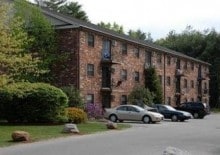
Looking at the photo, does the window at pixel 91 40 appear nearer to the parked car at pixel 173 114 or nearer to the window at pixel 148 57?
A: the parked car at pixel 173 114

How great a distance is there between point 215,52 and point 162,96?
31617 millimetres

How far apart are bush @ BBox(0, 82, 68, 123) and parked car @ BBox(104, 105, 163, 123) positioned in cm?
783

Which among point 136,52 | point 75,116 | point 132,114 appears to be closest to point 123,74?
point 136,52

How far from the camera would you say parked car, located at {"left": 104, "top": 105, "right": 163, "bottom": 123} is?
40562 millimetres

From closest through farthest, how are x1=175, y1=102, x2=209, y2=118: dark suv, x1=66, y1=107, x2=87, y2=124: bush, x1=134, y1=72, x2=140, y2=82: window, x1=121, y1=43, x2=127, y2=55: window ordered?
x1=66, y1=107, x2=87, y2=124: bush < x1=121, y1=43, x2=127, y2=55: window < x1=175, y1=102, x2=209, y2=118: dark suv < x1=134, y1=72, x2=140, y2=82: window

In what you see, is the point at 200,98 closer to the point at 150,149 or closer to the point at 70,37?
the point at 70,37

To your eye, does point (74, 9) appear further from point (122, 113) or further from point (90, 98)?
A: point (122, 113)

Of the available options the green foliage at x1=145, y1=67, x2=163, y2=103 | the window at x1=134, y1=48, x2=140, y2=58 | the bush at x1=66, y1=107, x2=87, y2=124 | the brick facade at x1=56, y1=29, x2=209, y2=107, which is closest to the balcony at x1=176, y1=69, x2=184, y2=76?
the brick facade at x1=56, y1=29, x2=209, y2=107

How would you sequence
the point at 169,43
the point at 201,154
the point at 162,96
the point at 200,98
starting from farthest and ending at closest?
the point at 169,43 → the point at 200,98 → the point at 162,96 → the point at 201,154

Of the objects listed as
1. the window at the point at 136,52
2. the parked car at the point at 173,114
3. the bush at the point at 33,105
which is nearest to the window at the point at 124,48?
the window at the point at 136,52

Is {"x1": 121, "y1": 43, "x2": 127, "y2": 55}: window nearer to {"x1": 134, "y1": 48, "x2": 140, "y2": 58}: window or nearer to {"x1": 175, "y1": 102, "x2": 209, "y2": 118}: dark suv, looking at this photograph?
{"x1": 134, "y1": 48, "x2": 140, "y2": 58}: window

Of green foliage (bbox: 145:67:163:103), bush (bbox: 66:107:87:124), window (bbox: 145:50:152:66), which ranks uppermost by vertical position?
window (bbox: 145:50:152:66)

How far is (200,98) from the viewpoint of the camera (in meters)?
75.2

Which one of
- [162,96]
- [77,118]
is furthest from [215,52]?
[77,118]
